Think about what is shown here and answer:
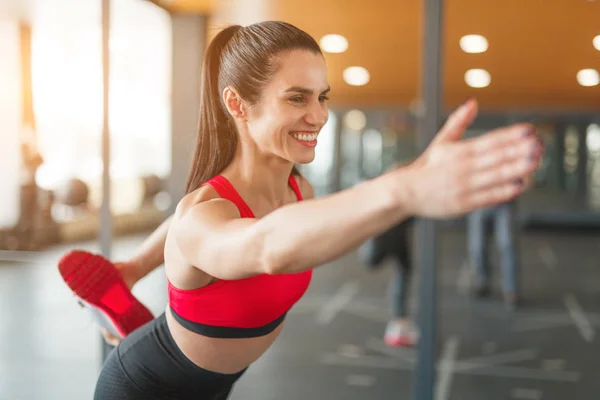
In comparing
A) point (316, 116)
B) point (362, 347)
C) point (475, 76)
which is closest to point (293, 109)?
point (316, 116)

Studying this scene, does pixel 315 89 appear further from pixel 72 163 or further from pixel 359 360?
pixel 72 163

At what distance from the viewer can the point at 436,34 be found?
209cm

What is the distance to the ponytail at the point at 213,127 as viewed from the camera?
773 millimetres

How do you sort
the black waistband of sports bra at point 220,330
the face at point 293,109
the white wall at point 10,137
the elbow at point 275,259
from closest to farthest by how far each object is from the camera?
the elbow at point 275,259 → the face at point 293,109 → the black waistband of sports bra at point 220,330 → the white wall at point 10,137

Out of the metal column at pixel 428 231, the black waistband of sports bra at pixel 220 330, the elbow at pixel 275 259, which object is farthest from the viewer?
the metal column at pixel 428 231

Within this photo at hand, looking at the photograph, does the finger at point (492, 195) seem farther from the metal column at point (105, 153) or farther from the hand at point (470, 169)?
the metal column at point (105, 153)

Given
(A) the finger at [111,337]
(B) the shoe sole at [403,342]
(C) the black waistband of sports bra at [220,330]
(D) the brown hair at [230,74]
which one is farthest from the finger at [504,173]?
(B) the shoe sole at [403,342]

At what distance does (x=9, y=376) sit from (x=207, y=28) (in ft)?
9.17

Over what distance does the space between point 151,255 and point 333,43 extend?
447mm

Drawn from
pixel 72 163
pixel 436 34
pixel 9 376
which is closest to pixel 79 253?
pixel 436 34

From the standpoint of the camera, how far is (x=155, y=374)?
2.96 feet

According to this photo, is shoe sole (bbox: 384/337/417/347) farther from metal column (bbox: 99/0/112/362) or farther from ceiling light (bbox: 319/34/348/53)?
ceiling light (bbox: 319/34/348/53)

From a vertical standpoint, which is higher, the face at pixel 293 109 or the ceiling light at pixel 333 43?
the ceiling light at pixel 333 43

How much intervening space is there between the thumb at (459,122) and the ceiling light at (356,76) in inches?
16.2
